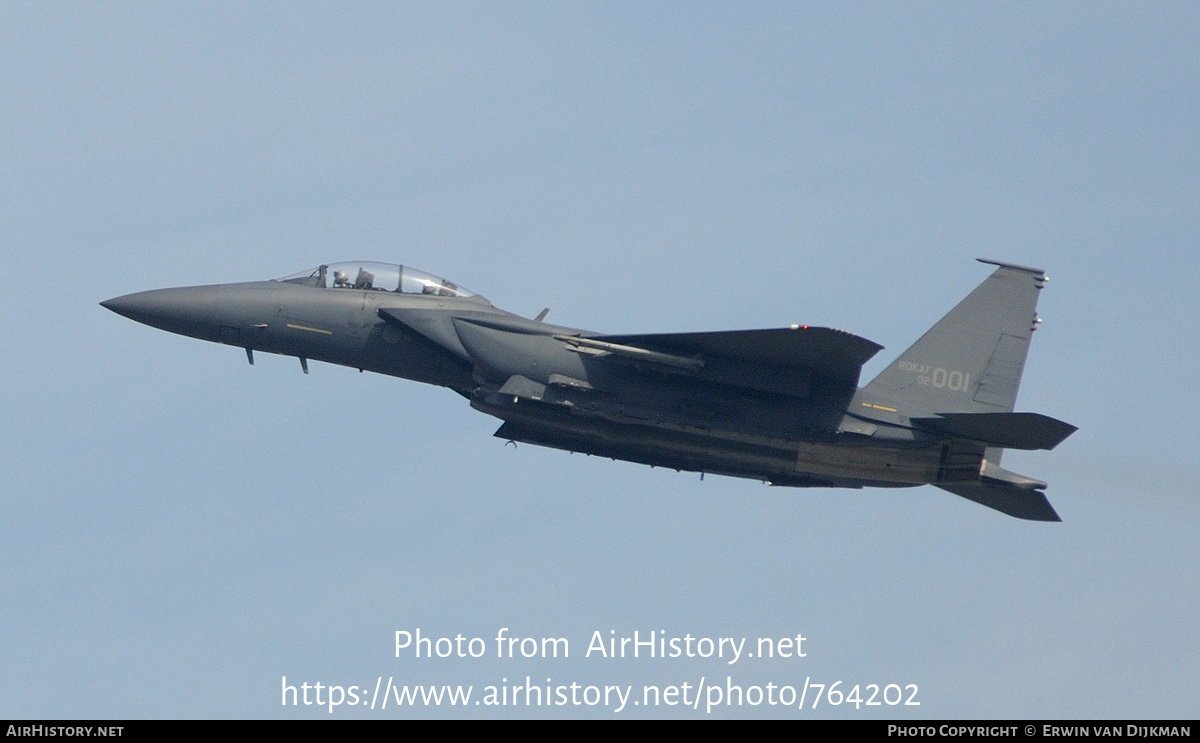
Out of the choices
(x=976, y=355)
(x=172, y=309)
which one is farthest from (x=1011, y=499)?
(x=172, y=309)

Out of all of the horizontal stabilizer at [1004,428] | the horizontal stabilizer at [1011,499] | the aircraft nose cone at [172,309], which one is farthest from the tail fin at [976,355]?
the aircraft nose cone at [172,309]

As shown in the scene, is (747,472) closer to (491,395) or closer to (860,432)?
(860,432)

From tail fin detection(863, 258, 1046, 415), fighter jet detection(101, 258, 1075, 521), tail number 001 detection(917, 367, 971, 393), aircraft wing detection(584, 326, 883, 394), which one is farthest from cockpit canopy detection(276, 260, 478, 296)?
tail number 001 detection(917, 367, 971, 393)

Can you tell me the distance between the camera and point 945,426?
2247cm

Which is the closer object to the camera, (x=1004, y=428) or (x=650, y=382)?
(x=1004, y=428)

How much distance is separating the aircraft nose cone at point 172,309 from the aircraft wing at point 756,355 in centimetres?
575

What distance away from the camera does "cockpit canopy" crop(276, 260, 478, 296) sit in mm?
23031

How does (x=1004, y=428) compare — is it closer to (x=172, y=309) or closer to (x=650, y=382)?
(x=650, y=382)

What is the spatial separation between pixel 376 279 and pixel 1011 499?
10.4m

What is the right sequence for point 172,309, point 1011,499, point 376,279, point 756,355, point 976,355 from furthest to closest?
point 976,355 < point 1011,499 < point 376,279 < point 172,309 < point 756,355

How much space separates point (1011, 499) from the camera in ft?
77.5

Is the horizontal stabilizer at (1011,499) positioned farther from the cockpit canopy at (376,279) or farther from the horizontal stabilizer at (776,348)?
the cockpit canopy at (376,279)
